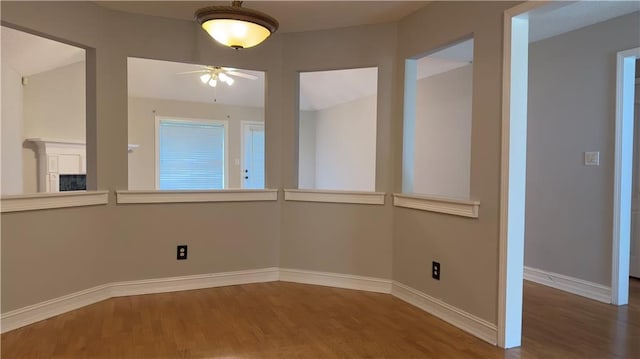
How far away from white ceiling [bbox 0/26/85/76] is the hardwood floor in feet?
10.3

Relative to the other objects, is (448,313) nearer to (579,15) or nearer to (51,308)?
(579,15)

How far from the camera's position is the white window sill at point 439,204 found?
2.78 meters

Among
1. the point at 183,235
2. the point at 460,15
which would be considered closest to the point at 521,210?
the point at 460,15

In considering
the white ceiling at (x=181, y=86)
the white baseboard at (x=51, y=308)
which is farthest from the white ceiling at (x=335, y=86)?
the white baseboard at (x=51, y=308)

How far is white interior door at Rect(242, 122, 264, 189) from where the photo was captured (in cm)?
859

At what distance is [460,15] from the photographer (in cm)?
291

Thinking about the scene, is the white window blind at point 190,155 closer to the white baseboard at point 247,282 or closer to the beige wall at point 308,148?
the beige wall at point 308,148

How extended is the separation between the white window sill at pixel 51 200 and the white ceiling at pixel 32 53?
2150 millimetres

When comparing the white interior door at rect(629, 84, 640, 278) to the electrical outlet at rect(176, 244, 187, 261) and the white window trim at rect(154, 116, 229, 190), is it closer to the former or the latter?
the electrical outlet at rect(176, 244, 187, 261)

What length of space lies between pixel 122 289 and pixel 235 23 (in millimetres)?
2441

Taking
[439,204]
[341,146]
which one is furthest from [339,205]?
→ [341,146]

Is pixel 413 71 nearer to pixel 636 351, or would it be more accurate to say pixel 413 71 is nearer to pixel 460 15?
pixel 460 15

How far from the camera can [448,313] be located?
3.00m

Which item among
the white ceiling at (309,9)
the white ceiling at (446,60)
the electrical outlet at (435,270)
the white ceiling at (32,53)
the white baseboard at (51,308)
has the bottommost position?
the white baseboard at (51,308)
